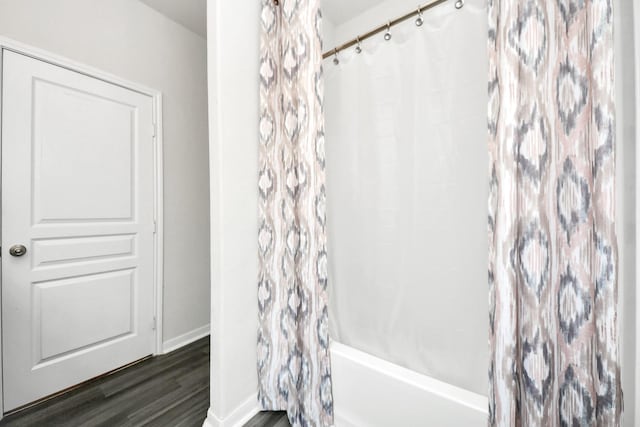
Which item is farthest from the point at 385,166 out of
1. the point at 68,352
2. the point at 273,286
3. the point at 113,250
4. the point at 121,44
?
the point at 68,352

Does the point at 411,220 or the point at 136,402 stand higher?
the point at 411,220

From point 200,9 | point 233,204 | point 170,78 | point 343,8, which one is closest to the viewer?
point 233,204

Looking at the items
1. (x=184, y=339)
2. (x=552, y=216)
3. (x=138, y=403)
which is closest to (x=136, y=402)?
(x=138, y=403)

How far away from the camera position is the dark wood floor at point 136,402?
1.31 metres

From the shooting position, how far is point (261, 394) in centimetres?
129

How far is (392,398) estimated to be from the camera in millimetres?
1053

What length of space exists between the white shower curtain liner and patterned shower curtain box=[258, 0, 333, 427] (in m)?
0.31

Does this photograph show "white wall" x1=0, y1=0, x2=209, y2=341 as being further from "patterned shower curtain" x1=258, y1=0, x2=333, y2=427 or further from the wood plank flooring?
"patterned shower curtain" x1=258, y1=0, x2=333, y2=427

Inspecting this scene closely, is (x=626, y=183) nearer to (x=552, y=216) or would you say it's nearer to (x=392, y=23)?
(x=552, y=216)

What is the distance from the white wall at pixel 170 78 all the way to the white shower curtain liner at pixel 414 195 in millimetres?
1341

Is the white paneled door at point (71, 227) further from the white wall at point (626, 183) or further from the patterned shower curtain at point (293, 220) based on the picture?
the white wall at point (626, 183)

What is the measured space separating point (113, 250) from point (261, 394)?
1406mm

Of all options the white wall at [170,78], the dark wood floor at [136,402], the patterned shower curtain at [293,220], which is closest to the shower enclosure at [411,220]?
the patterned shower curtain at [293,220]

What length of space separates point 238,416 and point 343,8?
2593 mm
